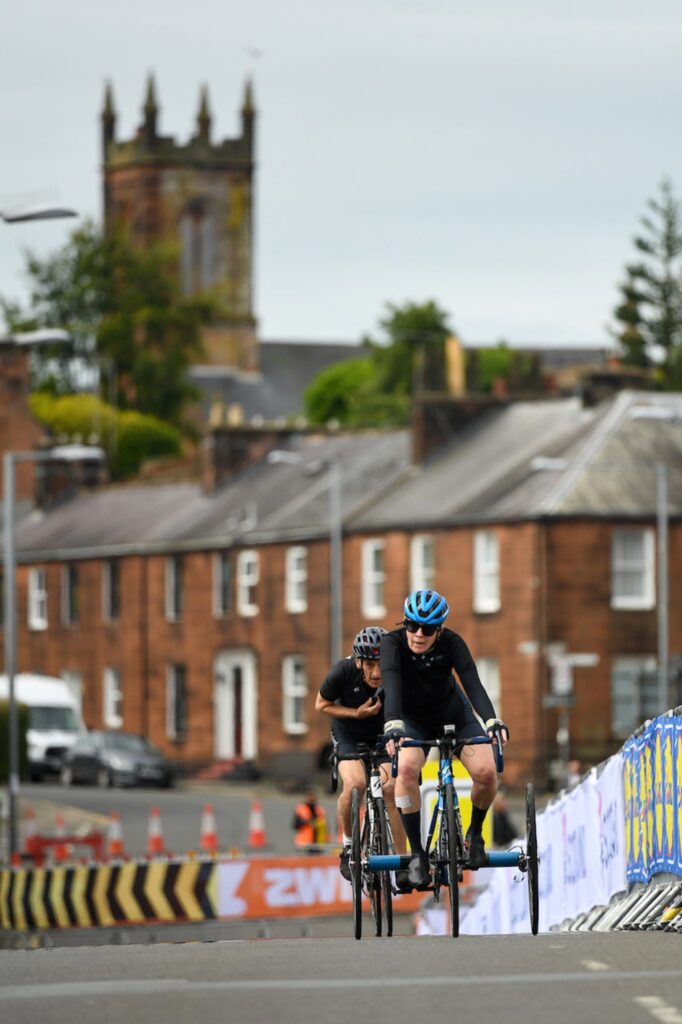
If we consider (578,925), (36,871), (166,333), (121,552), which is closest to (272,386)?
(166,333)

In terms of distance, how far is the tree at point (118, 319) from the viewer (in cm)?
11975

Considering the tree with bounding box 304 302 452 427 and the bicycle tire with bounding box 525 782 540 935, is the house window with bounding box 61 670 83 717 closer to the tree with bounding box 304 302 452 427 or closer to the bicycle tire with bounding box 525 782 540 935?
the tree with bounding box 304 302 452 427

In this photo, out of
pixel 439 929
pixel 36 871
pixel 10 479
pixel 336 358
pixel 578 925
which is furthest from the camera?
pixel 336 358

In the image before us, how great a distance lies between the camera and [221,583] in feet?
234

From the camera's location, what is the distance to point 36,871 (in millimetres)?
31531

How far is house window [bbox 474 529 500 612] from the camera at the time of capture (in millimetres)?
61188

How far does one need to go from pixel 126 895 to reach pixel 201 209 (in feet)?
419

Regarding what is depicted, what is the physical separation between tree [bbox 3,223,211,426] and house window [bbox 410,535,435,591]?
185ft

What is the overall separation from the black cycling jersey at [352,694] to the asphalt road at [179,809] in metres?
27.3

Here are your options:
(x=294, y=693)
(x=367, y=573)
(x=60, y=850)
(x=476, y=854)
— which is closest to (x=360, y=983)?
(x=476, y=854)

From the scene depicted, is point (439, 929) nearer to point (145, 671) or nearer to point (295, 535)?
point (295, 535)

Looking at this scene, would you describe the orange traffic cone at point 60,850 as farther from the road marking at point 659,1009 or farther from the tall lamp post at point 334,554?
the road marking at point 659,1009

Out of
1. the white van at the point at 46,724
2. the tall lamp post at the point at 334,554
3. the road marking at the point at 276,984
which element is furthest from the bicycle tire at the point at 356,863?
the white van at the point at 46,724

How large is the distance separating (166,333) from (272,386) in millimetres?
35733
